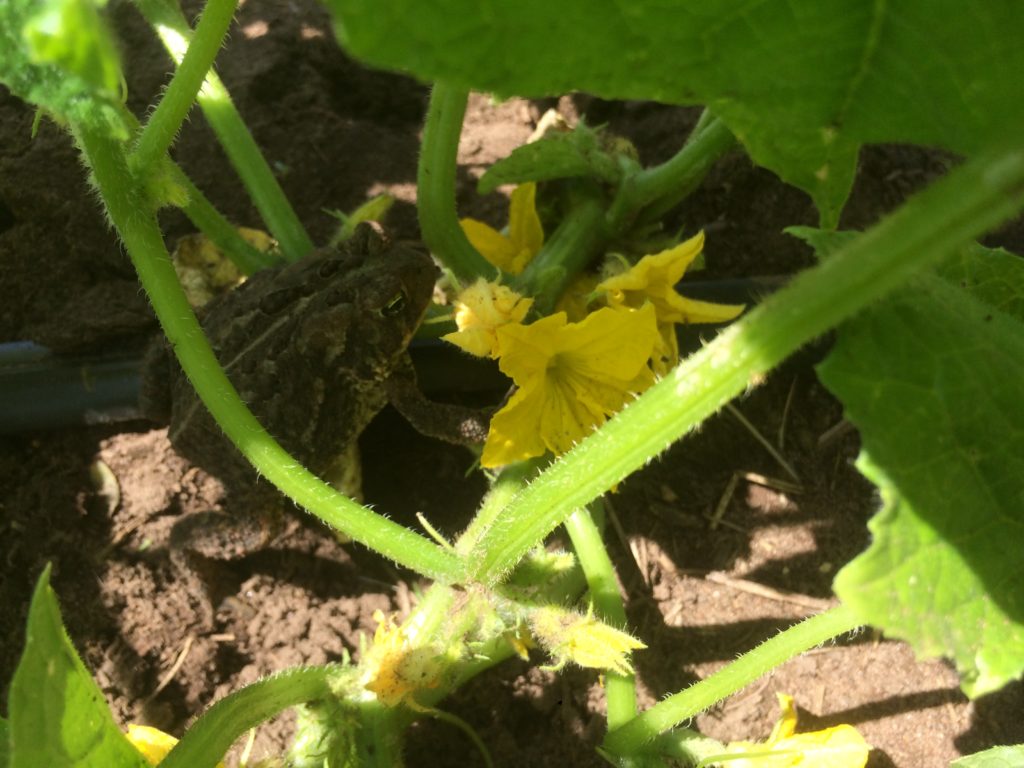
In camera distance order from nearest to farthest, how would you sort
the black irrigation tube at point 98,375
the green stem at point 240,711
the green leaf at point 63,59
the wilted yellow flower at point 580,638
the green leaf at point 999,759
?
the green leaf at point 63,59
the green stem at point 240,711
the green leaf at point 999,759
the wilted yellow flower at point 580,638
the black irrigation tube at point 98,375

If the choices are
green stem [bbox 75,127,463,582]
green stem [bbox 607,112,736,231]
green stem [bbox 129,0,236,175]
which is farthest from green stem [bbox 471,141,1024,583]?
green stem [bbox 607,112,736,231]

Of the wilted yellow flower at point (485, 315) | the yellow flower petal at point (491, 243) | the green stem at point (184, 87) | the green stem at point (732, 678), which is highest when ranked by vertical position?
the green stem at point (184, 87)

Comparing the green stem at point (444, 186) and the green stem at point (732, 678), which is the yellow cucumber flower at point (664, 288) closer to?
the green stem at point (444, 186)

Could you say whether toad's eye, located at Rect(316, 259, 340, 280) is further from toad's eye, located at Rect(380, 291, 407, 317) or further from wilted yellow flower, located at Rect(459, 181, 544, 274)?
wilted yellow flower, located at Rect(459, 181, 544, 274)

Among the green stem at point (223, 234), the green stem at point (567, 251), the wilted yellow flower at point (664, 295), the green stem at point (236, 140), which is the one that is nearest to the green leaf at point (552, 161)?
the green stem at point (567, 251)

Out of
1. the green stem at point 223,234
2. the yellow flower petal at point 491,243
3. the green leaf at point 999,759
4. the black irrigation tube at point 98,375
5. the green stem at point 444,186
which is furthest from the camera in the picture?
the black irrigation tube at point 98,375
